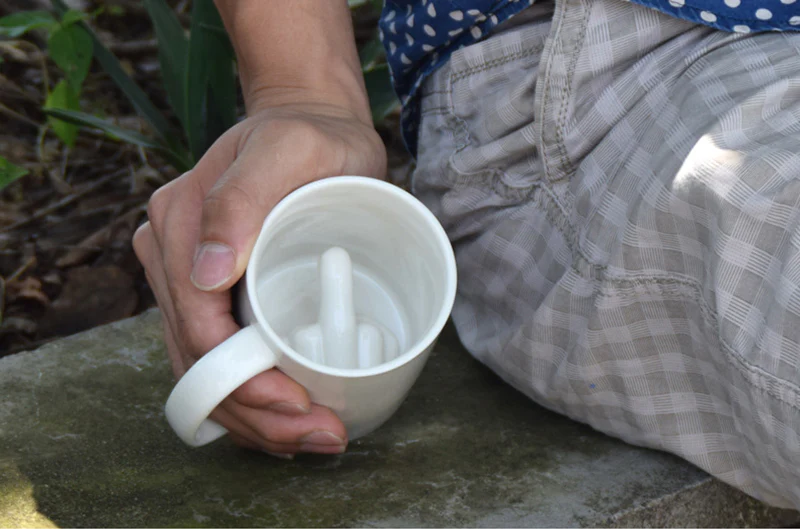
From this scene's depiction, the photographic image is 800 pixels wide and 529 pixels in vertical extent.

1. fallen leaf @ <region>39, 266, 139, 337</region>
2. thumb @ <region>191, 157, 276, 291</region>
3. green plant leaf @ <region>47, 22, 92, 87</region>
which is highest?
thumb @ <region>191, 157, 276, 291</region>

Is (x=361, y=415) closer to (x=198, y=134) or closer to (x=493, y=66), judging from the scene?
(x=493, y=66)

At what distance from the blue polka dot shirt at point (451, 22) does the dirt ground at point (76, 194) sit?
67 cm

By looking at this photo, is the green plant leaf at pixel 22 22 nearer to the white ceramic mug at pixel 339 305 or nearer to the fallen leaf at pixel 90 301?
the fallen leaf at pixel 90 301

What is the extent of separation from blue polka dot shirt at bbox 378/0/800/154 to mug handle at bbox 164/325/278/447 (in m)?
0.46

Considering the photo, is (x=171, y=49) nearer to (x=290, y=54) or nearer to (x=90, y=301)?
(x=90, y=301)

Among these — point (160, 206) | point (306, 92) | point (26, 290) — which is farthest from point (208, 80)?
point (160, 206)

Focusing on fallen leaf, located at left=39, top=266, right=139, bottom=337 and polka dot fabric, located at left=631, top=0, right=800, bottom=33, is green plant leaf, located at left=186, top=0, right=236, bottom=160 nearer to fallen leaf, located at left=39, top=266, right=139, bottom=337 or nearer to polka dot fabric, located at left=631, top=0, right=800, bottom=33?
fallen leaf, located at left=39, top=266, right=139, bottom=337

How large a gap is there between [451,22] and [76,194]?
1.09 metres

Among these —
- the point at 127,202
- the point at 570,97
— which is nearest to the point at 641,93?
the point at 570,97

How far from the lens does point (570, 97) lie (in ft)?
3.05

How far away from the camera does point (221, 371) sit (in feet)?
2.48

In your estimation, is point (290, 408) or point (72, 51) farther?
point (72, 51)

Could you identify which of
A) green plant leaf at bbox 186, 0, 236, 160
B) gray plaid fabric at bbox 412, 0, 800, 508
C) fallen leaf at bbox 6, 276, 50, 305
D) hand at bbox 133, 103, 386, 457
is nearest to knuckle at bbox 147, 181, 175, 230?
hand at bbox 133, 103, 386, 457

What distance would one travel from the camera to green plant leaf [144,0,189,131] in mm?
1595
